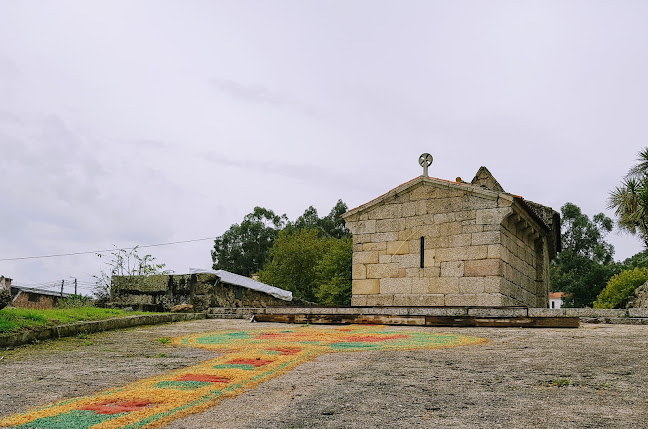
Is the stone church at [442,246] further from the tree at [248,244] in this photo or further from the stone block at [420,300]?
the tree at [248,244]

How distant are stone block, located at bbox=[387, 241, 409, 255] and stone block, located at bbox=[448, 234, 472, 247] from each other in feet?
4.01

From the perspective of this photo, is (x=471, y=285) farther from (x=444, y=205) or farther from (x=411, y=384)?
(x=411, y=384)

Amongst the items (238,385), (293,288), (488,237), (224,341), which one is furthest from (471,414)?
(293,288)

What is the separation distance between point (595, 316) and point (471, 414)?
309 inches

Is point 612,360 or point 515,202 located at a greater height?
point 515,202

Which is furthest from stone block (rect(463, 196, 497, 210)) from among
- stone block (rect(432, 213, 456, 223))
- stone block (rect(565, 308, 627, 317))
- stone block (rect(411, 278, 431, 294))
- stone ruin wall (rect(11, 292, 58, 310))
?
stone ruin wall (rect(11, 292, 58, 310))

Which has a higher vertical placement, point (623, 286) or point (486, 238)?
point (486, 238)

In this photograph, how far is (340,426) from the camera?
298cm

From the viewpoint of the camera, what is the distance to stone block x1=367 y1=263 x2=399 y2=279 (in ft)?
47.0

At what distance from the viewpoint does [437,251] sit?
1381cm

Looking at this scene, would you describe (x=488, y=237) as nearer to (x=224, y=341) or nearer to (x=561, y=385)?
(x=224, y=341)

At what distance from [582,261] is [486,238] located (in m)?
47.7

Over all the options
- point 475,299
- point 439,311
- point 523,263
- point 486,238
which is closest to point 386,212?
point 486,238

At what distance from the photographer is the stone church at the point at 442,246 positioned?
13.1 metres
